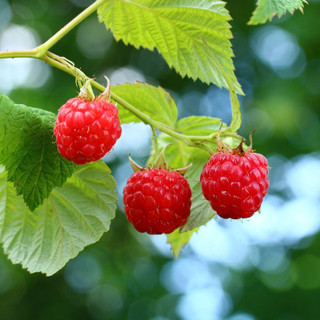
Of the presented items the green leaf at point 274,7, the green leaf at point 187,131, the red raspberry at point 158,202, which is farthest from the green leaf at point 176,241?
the green leaf at point 274,7

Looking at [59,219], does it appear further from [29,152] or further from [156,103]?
[156,103]

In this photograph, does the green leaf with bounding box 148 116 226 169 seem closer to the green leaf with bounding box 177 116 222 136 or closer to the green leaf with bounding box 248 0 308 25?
the green leaf with bounding box 177 116 222 136

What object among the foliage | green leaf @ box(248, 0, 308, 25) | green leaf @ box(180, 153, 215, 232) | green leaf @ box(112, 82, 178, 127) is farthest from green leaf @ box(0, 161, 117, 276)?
green leaf @ box(248, 0, 308, 25)

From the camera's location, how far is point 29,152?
0.72 meters

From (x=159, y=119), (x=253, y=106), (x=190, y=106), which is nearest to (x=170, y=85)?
(x=190, y=106)

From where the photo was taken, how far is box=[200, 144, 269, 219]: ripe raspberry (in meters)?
0.82

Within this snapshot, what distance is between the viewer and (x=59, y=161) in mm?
744

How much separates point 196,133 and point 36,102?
10.4ft

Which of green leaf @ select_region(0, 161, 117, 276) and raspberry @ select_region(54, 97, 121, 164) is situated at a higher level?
raspberry @ select_region(54, 97, 121, 164)

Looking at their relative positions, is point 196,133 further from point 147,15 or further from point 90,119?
point 90,119

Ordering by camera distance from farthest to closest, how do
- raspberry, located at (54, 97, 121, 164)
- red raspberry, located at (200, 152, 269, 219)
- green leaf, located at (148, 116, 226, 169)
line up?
green leaf, located at (148, 116, 226, 169) → red raspberry, located at (200, 152, 269, 219) → raspberry, located at (54, 97, 121, 164)

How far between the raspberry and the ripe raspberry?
0.20m

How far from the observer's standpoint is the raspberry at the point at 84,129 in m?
0.68

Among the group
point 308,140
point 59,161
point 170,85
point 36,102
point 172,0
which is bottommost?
point 308,140
